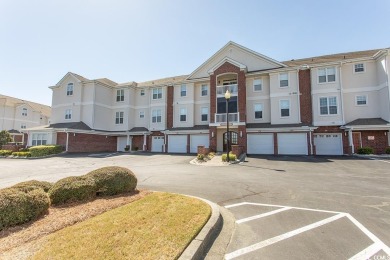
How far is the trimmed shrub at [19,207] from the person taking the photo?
14.5ft

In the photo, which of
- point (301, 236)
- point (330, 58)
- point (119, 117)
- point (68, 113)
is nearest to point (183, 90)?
point (119, 117)

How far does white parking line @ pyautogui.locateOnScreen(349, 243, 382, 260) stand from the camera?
3744mm

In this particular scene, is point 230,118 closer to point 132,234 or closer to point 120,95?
point 120,95

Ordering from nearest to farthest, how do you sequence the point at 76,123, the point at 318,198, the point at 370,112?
1. the point at 318,198
2. the point at 370,112
3. the point at 76,123

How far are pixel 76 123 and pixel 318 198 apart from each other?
31371mm

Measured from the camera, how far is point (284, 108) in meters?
24.8

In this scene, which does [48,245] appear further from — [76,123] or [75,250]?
[76,123]

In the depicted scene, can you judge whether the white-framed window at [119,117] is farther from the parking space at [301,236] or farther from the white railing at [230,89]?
the parking space at [301,236]

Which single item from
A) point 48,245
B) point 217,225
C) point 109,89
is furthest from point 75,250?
point 109,89

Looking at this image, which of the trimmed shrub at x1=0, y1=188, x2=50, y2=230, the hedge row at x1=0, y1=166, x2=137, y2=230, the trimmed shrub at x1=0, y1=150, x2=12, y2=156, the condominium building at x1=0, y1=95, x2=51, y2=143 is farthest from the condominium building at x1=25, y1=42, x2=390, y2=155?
the condominium building at x1=0, y1=95, x2=51, y2=143

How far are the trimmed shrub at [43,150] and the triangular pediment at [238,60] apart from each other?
65.3 ft

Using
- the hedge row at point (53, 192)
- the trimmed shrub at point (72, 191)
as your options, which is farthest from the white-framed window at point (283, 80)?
the trimmed shrub at point (72, 191)

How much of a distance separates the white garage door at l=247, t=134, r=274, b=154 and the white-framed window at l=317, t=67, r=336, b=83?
835 cm

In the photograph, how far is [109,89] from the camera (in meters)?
33.6
